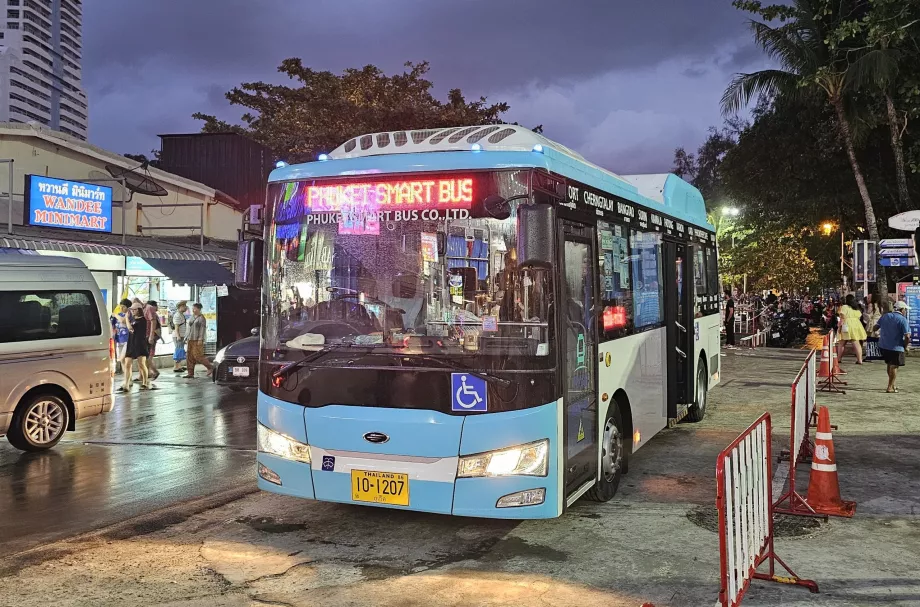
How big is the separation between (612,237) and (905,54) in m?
19.6

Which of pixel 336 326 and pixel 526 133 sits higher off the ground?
pixel 526 133

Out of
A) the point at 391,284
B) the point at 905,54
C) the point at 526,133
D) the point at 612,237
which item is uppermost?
the point at 905,54

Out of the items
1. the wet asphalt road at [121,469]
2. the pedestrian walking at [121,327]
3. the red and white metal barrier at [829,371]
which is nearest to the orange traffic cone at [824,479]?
the wet asphalt road at [121,469]

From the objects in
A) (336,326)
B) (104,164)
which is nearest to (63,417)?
(336,326)

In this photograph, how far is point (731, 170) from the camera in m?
30.2

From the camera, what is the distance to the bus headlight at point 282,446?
6020mm

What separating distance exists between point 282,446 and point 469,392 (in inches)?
61.9

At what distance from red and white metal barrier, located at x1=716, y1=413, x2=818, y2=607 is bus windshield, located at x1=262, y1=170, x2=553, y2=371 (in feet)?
4.80

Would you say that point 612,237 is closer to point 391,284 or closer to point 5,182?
point 391,284

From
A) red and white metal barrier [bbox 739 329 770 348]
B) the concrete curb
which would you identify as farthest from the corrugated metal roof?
red and white metal barrier [bbox 739 329 770 348]

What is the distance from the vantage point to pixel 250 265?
6414 mm

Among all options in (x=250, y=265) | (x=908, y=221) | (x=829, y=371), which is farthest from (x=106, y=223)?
(x=908, y=221)

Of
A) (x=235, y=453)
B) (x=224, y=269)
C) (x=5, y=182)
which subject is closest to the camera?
(x=235, y=453)

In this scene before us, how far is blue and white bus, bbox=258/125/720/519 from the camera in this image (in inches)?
222
